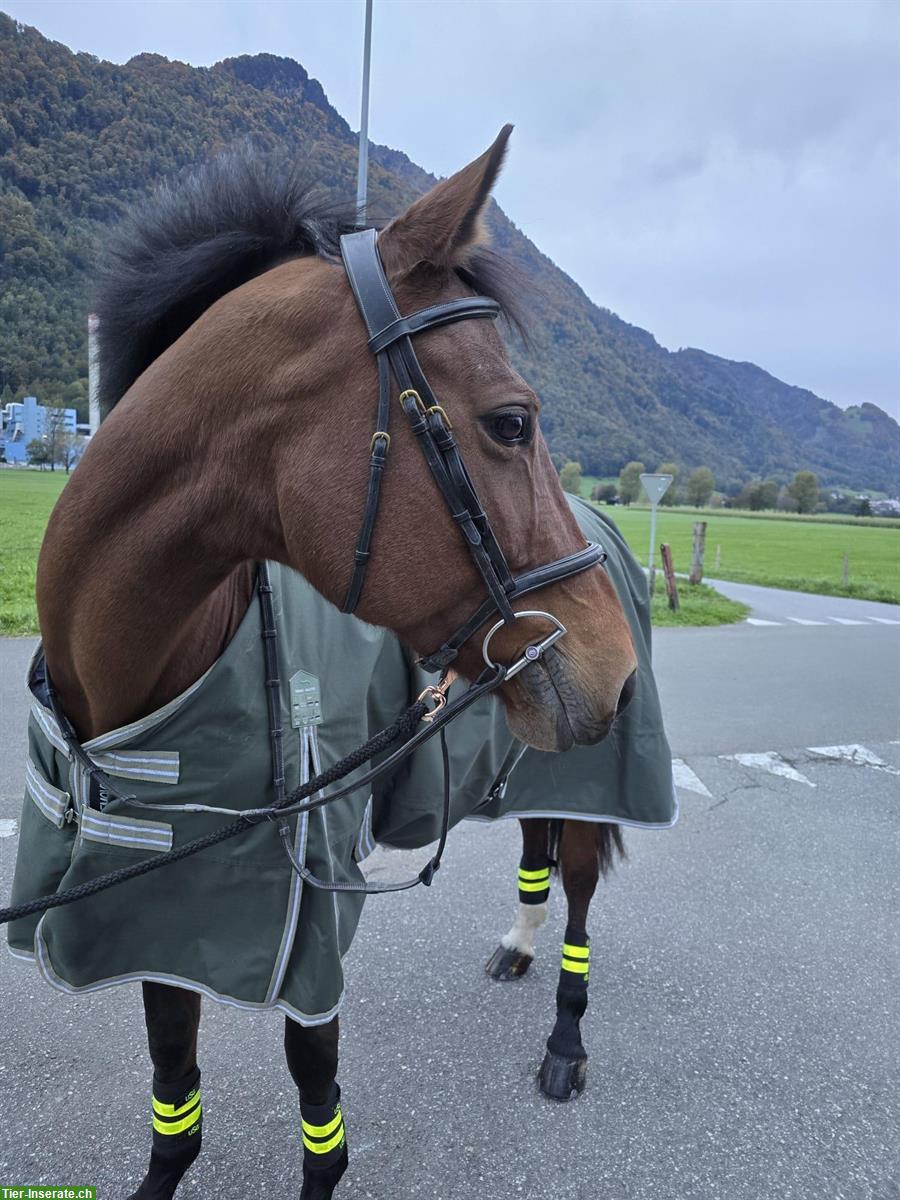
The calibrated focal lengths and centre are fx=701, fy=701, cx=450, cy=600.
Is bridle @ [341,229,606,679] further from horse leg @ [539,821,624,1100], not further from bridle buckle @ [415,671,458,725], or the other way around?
horse leg @ [539,821,624,1100]

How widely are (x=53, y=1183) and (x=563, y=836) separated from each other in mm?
1799

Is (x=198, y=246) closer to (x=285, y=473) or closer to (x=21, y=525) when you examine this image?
(x=285, y=473)

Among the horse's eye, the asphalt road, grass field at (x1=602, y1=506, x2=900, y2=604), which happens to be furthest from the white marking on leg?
grass field at (x1=602, y1=506, x2=900, y2=604)

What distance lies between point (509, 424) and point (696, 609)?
11.6 meters

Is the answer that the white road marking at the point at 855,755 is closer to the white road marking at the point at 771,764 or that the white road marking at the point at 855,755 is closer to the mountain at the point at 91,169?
the white road marking at the point at 771,764

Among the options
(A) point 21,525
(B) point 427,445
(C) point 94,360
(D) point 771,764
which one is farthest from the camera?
(A) point 21,525

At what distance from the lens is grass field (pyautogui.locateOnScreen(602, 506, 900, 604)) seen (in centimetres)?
1923

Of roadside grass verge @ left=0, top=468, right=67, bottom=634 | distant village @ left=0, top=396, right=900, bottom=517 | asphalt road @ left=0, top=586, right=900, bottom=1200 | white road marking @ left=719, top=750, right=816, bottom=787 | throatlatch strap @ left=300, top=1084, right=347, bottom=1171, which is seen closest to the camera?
throatlatch strap @ left=300, top=1084, right=347, bottom=1171

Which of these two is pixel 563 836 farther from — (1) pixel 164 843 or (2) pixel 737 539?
(2) pixel 737 539

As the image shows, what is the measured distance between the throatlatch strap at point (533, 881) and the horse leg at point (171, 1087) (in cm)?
141

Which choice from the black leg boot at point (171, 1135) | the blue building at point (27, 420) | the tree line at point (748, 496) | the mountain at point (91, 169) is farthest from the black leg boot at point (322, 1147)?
the tree line at point (748, 496)

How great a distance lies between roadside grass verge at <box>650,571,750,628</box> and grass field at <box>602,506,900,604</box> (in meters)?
1.81

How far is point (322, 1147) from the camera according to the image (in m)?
1.66

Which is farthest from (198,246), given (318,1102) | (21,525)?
Result: (21,525)
